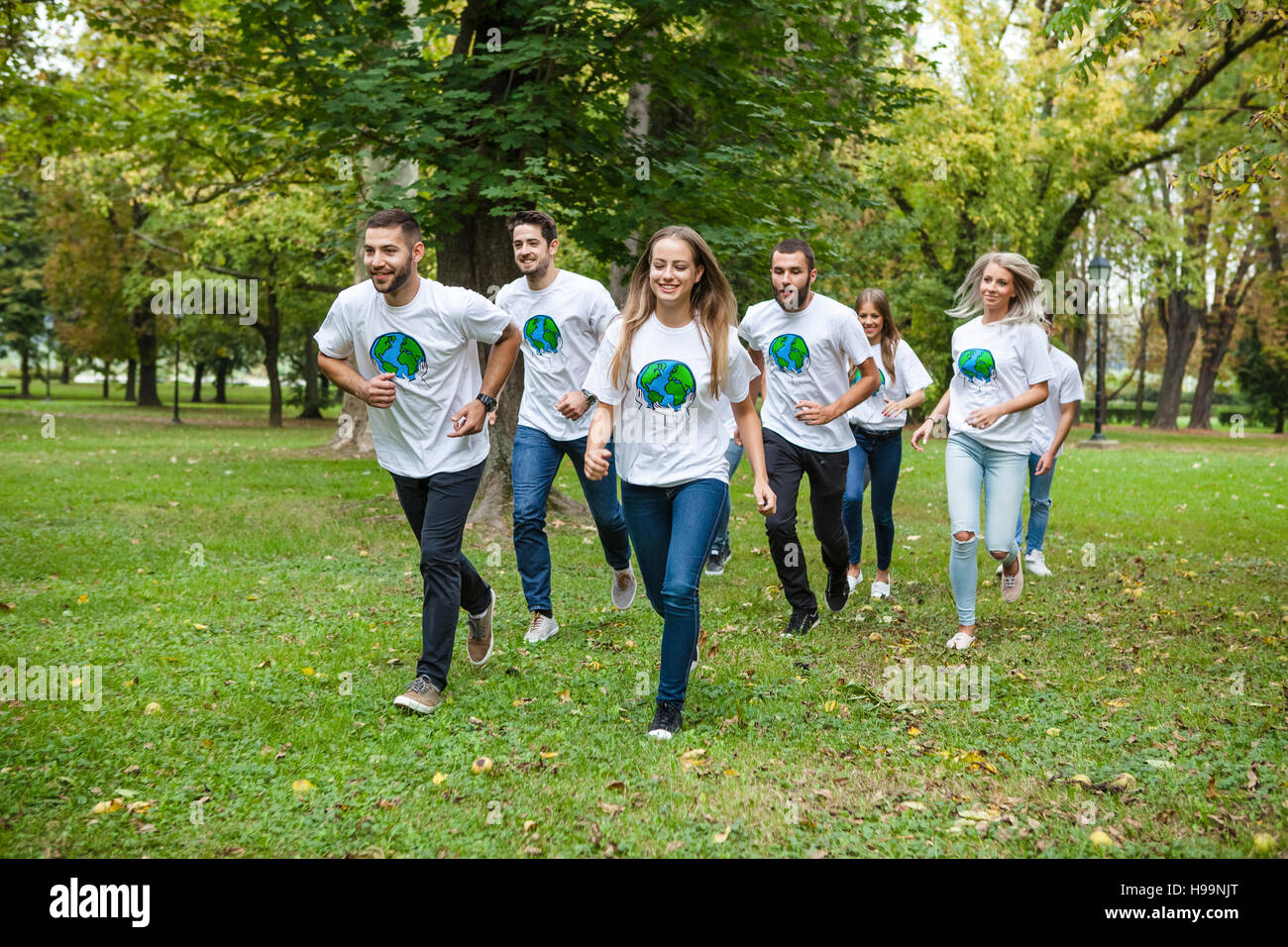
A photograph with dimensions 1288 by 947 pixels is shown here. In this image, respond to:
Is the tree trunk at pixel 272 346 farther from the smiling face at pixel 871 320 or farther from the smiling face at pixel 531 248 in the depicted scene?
the smiling face at pixel 531 248

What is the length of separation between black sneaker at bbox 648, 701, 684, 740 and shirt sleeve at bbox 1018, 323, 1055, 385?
132 inches

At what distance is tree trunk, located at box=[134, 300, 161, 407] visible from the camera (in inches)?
1669

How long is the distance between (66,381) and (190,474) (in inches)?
2819

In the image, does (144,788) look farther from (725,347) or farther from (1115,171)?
(1115,171)

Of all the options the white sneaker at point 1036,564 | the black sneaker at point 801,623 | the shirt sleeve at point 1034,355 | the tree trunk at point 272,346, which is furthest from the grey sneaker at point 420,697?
the tree trunk at point 272,346

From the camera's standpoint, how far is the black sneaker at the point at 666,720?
201 inches

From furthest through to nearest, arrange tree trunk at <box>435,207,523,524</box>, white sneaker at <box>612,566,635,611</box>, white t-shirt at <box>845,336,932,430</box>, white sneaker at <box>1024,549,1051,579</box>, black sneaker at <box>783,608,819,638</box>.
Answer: tree trunk at <box>435,207,523,524</box> < white sneaker at <box>1024,549,1051,579</box> < white t-shirt at <box>845,336,932,430</box> < white sneaker at <box>612,566,635,611</box> < black sneaker at <box>783,608,819,638</box>

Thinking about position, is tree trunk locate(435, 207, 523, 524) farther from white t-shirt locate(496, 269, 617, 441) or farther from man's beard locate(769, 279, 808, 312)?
man's beard locate(769, 279, 808, 312)

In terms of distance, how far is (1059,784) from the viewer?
4574 millimetres

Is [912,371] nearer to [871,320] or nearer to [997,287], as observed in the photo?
[871,320]

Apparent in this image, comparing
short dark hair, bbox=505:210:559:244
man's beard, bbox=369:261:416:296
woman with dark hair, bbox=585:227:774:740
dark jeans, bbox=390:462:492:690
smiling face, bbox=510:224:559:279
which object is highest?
short dark hair, bbox=505:210:559:244

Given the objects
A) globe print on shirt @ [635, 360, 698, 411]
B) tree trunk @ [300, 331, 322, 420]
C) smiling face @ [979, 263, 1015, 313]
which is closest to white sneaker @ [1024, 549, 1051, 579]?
smiling face @ [979, 263, 1015, 313]

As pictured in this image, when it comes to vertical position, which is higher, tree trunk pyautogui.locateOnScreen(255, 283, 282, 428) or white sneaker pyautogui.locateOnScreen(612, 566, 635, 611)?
tree trunk pyautogui.locateOnScreen(255, 283, 282, 428)
